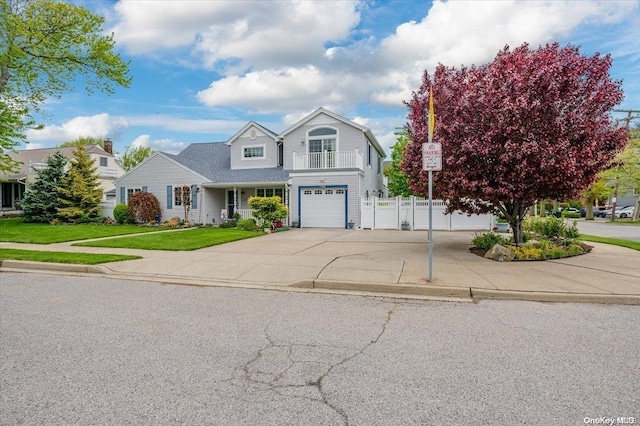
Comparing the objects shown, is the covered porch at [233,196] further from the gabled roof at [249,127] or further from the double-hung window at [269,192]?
the gabled roof at [249,127]

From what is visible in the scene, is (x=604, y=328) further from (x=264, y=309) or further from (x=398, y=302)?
(x=264, y=309)

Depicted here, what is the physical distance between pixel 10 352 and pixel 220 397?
273cm

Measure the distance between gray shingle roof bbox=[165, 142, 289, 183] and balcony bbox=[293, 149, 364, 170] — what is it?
120cm

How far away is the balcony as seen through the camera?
2156cm

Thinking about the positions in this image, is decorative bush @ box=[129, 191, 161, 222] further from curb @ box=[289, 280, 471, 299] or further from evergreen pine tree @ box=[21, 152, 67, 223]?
curb @ box=[289, 280, 471, 299]

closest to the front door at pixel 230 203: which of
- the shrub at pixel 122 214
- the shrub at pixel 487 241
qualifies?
the shrub at pixel 122 214

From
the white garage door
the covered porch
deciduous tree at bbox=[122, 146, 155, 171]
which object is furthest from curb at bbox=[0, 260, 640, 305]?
deciduous tree at bbox=[122, 146, 155, 171]

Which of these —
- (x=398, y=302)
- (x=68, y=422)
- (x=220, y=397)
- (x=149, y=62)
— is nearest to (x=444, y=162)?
(x=398, y=302)

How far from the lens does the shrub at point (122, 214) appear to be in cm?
2348

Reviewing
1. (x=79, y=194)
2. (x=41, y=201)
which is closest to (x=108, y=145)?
(x=41, y=201)

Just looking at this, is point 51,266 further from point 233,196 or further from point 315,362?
point 233,196

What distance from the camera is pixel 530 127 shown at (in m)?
9.38

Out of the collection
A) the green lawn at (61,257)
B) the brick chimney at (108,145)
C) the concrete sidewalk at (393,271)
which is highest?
the brick chimney at (108,145)

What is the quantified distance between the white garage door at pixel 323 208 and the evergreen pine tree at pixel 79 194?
14086mm
